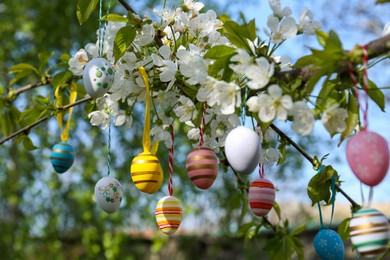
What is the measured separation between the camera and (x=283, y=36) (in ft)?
2.81

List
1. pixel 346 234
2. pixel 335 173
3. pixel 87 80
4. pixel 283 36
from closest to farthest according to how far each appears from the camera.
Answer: pixel 283 36 < pixel 87 80 < pixel 335 173 < pixel 346 234

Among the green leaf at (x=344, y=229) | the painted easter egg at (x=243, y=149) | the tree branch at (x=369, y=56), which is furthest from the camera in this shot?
the green leaf at (x=344, y=229)

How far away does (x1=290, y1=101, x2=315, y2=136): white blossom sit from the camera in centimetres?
77

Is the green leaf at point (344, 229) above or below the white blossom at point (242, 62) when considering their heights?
below

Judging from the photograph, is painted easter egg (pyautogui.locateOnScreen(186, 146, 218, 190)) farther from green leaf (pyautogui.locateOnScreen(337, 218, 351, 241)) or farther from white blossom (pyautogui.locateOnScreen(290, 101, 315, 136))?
green leaf (pyautogui.locateOnScreen(337, 218, 351, 241))

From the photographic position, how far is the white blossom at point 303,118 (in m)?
0.77

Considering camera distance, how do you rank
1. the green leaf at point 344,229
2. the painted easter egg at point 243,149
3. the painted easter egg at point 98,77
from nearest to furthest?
the painted easter egg at point 243,149 < the painted easter egg at point 98,77 < the green leaf at point 344,229

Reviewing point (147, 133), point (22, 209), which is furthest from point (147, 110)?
point (22, 209)

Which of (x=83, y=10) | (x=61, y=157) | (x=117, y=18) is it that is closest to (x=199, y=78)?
(x=117, y=18)

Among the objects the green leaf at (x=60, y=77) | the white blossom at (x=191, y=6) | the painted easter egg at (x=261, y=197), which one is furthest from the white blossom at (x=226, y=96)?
the green leaf at (x=60, y=77)

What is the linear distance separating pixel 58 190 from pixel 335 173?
4.00 metres

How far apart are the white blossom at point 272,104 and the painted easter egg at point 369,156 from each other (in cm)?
10

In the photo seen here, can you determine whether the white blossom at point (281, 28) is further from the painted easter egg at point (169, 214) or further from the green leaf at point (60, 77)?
the green leaf at point (60, 77)

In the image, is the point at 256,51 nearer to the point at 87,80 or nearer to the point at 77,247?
the point at 87,80
